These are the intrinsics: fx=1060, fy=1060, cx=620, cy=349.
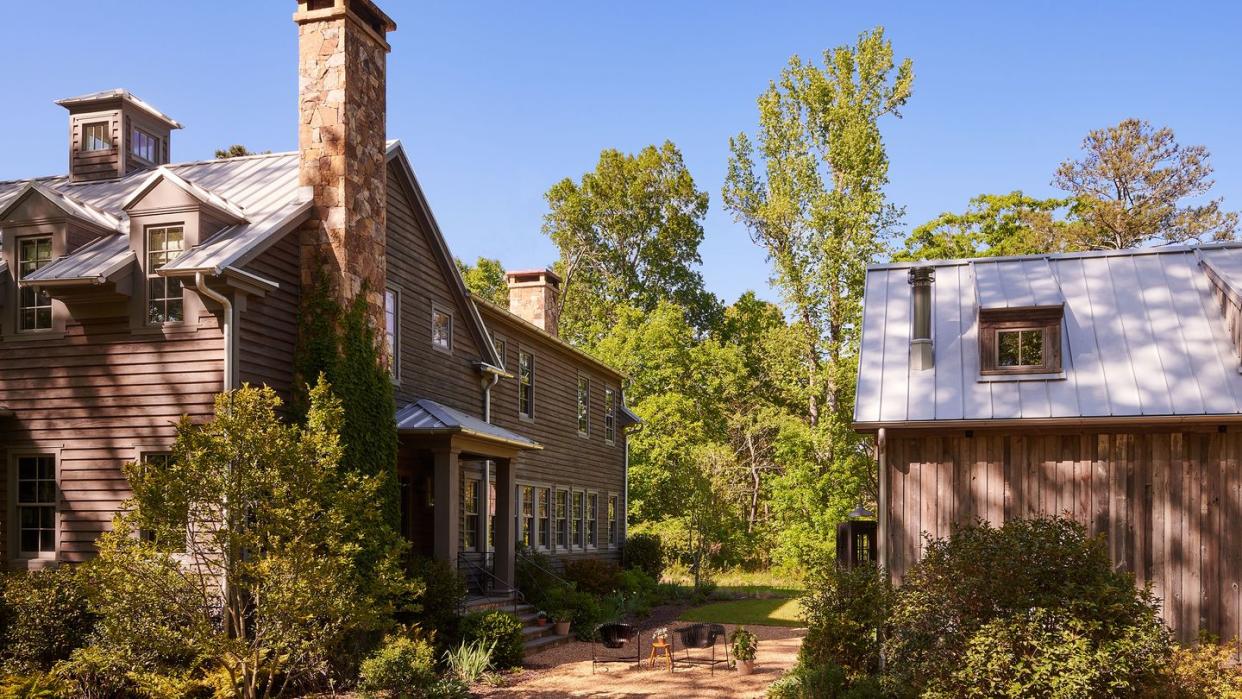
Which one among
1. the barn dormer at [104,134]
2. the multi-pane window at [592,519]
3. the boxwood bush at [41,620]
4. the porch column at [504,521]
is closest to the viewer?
the boxwood bush at [41,620]

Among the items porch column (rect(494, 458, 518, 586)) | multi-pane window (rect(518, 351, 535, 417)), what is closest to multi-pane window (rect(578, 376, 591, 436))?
multi-pane window (rect(518, 351, 535, 417))

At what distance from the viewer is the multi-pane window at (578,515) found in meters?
28.2

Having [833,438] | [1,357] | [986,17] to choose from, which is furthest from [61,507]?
[833,438]

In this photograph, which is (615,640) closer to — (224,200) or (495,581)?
(495,581)

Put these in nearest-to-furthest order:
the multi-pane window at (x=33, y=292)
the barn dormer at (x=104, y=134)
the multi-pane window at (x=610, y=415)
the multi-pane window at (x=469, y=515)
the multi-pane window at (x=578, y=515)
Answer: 1. the multi-pane window at (x=33, y=292)
2. the barn dormer at (x=104, y=134)
3. the multi-pane window at (x=469, y=515)
4. the multi-pane window at (x=578, y=515)
5. the multi-pane window at (x=610, y=415)

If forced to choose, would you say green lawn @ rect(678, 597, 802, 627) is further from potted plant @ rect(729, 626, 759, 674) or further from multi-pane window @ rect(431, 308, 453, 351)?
multi-pane window @ rect(431, 308, 453, 351)

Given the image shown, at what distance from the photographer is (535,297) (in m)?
29.5

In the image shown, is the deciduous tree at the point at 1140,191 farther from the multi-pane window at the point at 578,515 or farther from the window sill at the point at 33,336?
the window sill at the point at 33,336

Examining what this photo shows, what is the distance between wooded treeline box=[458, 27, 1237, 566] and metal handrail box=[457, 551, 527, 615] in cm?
1050

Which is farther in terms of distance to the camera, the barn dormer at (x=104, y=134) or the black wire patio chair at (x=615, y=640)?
the barn dormer at (x=104, y=134)

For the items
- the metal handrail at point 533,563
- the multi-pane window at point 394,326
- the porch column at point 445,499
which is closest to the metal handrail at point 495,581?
the metal handrail at point 533,563

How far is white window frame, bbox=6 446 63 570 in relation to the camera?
599 inches

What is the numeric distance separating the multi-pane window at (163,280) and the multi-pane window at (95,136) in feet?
17.0

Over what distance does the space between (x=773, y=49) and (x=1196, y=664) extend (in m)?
26.8
